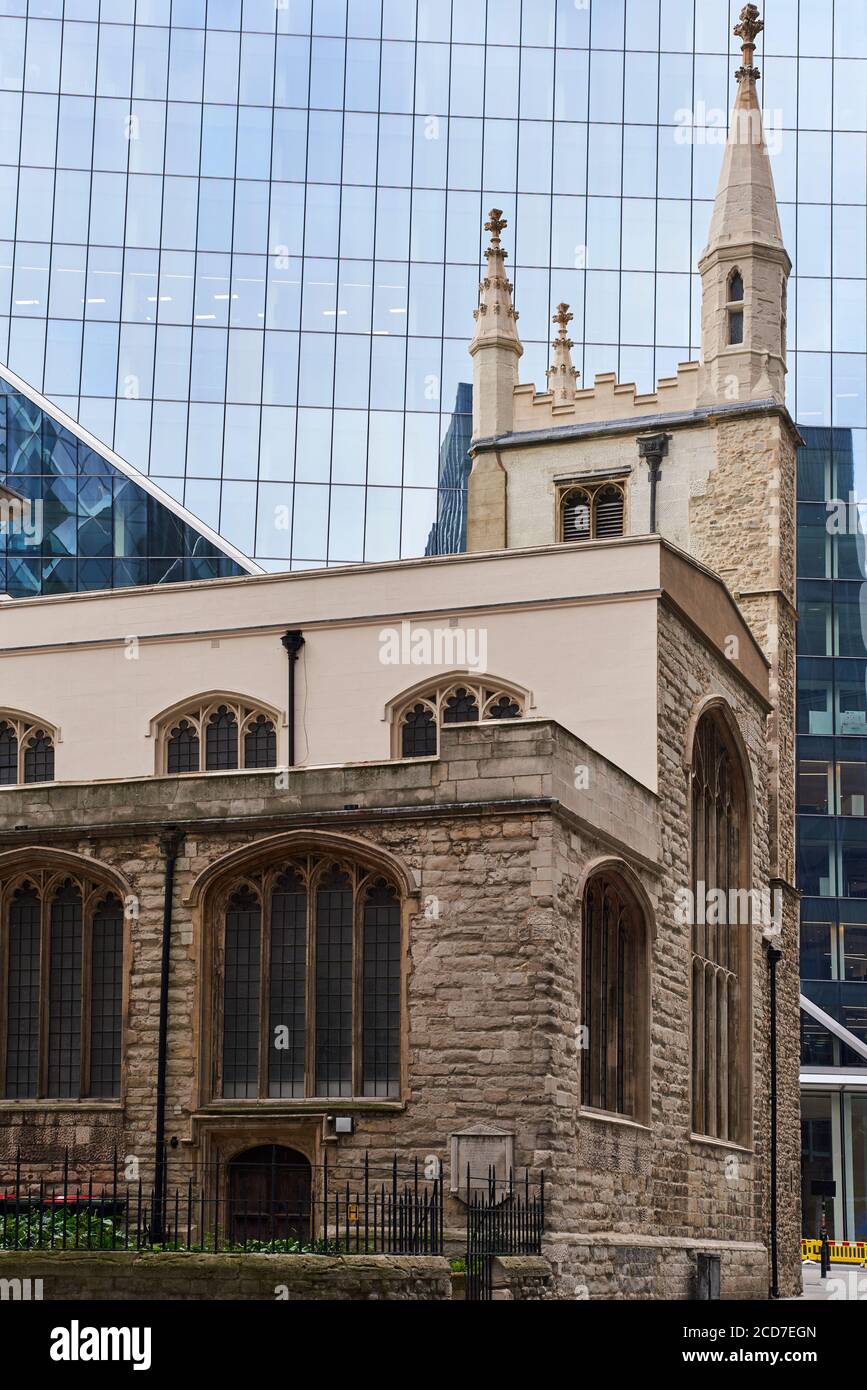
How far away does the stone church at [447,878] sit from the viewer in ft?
79.6

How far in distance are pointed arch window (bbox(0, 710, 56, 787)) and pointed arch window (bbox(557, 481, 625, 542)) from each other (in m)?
13.3

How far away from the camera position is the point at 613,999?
27.3 meters

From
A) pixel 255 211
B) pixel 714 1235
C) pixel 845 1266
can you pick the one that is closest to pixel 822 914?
pixel 845 1266

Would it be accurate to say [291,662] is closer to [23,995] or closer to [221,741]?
[221,741]

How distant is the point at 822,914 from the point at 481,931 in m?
46.9

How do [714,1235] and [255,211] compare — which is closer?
[714,1235]

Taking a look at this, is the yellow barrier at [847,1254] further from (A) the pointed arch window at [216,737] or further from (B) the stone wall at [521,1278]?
(B) the stone wall at [521,1278]

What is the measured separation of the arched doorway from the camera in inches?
977

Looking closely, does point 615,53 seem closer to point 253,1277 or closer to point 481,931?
point 481,931

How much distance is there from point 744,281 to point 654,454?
13.1 feet

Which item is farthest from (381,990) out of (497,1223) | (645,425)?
(645,425)

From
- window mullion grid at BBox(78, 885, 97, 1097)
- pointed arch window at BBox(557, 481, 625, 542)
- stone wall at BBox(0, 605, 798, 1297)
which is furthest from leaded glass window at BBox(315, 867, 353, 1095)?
pointed arch window at BBox(557, 481, 625, 542)

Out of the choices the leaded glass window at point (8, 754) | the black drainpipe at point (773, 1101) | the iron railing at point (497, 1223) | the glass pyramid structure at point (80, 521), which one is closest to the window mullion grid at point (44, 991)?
the iron railing at point (497, 1223)

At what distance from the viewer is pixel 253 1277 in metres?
19.7
